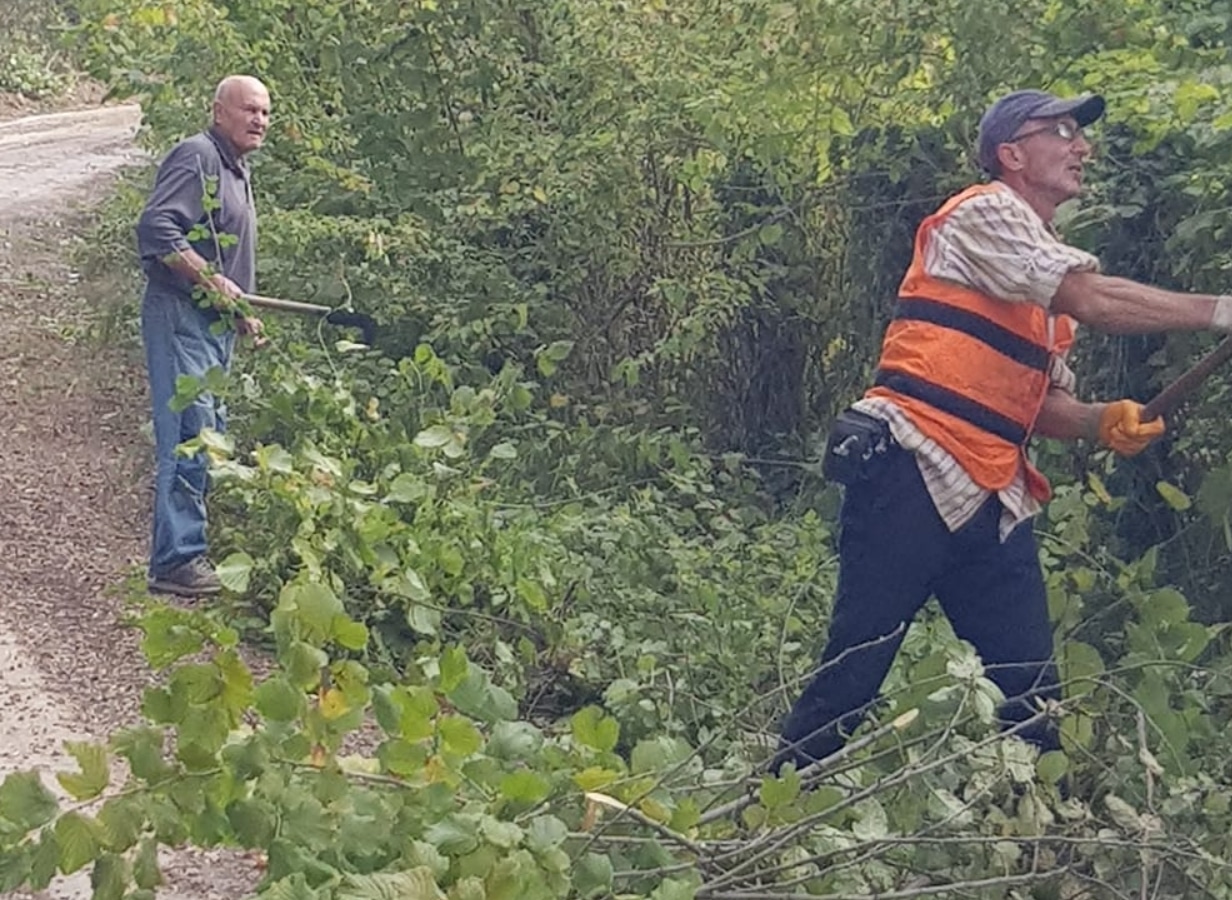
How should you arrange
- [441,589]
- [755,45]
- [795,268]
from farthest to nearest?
[795,268], [755,45], [441,589]

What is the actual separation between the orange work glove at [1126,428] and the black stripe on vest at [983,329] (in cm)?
21

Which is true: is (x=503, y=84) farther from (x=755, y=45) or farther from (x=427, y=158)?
(x=755, y=45)

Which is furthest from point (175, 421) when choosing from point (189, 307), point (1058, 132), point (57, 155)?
point (57, 155)

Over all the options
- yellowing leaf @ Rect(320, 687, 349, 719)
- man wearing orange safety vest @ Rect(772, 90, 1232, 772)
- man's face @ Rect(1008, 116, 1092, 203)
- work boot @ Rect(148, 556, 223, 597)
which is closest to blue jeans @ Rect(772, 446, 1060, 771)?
man wearing orange safety vest @ Rect(772, 90, 1232, 772)

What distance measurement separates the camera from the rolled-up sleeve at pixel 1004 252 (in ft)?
15.0

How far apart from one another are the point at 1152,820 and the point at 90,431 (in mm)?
6613

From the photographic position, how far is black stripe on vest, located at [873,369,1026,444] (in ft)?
15.7

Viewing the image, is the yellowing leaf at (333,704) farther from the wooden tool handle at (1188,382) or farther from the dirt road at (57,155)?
the dirt road at (57,155)

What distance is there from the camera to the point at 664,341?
8875mm

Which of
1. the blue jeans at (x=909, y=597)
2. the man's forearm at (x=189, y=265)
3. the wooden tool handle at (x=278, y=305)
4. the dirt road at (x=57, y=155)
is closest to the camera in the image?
the blue jeans at (x=909, y=597)

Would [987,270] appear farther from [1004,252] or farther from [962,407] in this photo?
[962,407]

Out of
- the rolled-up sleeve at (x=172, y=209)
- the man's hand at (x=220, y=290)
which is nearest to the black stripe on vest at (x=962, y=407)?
the man's hand at (x=220, y=290)

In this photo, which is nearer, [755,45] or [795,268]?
[755,45]

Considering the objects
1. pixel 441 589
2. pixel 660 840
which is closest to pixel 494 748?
pixel 660 840
